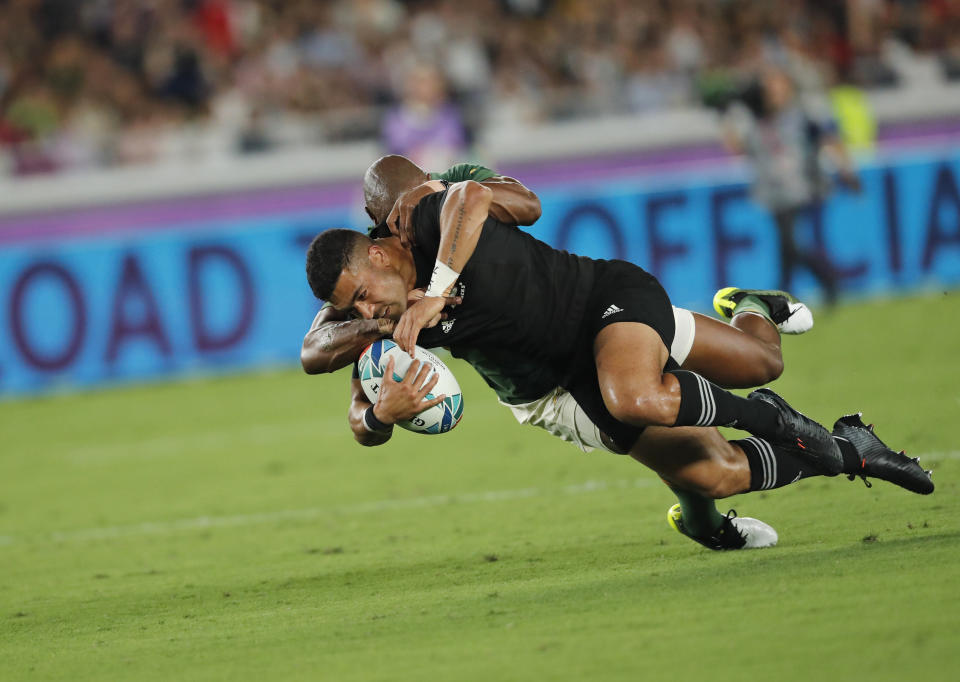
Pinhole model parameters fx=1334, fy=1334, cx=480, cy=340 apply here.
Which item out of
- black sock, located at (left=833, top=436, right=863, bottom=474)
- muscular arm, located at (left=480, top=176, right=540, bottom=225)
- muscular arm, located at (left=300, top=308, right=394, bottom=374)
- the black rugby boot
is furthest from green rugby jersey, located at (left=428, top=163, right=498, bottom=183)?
black sock, located at (left=833, top=436, right=863, bottom=474)

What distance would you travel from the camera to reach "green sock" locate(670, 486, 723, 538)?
19.7 ft

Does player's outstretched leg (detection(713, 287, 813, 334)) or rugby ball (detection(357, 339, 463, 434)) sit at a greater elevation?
player's outstretched leg (detection(713, 287, 813, 334))

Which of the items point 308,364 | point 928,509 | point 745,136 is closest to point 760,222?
point 745,136

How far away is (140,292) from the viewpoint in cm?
1402

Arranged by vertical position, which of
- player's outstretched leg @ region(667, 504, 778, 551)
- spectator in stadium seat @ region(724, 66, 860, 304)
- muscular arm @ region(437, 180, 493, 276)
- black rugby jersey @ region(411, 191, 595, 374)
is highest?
spectator in stadium seat @ region(724, 66, 860, 304)

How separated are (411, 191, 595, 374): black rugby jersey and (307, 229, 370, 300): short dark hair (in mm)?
376

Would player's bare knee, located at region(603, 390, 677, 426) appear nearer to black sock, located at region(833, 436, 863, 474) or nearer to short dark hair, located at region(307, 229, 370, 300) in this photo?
black sock, located at region(833, 436, 863, 474)

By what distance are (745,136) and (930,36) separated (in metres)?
4.67

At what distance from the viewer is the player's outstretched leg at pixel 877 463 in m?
5.88

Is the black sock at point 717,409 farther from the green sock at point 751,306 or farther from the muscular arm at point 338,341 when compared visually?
the muscular arm at point 338,341

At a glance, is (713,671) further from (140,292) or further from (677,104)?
(677,104)

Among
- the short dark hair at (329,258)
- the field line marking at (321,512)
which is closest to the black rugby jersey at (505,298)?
the short dark hair at (329,258)

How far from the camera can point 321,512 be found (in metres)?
8.41

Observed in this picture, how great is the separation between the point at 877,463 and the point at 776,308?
3.55ft
